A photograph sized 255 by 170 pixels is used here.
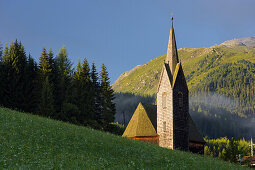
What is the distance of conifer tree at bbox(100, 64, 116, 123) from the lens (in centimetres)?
7481

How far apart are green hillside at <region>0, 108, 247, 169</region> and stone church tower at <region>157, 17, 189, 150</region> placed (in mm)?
24001

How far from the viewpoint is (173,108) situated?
2121 inches

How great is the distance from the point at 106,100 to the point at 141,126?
21544 mm

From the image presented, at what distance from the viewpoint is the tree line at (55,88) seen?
188 ft

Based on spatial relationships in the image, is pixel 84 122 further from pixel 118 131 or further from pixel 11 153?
pixel 11 153

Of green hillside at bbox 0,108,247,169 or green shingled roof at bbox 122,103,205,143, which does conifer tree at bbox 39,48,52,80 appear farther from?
green hillside at bbox 0,108,247,169

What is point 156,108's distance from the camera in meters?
61.3

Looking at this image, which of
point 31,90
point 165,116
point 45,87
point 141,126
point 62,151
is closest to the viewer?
point 62,151

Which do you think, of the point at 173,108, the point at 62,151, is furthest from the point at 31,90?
the point at 62,151

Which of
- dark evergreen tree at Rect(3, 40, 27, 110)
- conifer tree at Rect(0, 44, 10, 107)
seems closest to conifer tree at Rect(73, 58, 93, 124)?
dark evergreen tree at Rect(3, 40, 27, 110)

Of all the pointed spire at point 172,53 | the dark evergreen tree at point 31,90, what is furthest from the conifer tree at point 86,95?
the pointed spire at point 172,53

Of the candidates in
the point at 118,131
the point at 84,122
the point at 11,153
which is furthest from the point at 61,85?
the point at 11,153

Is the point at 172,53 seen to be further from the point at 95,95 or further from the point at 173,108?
the point at 95,95

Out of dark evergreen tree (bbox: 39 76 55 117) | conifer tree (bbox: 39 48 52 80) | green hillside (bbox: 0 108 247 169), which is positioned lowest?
green hillside (bbox: 0 108 247 169)
